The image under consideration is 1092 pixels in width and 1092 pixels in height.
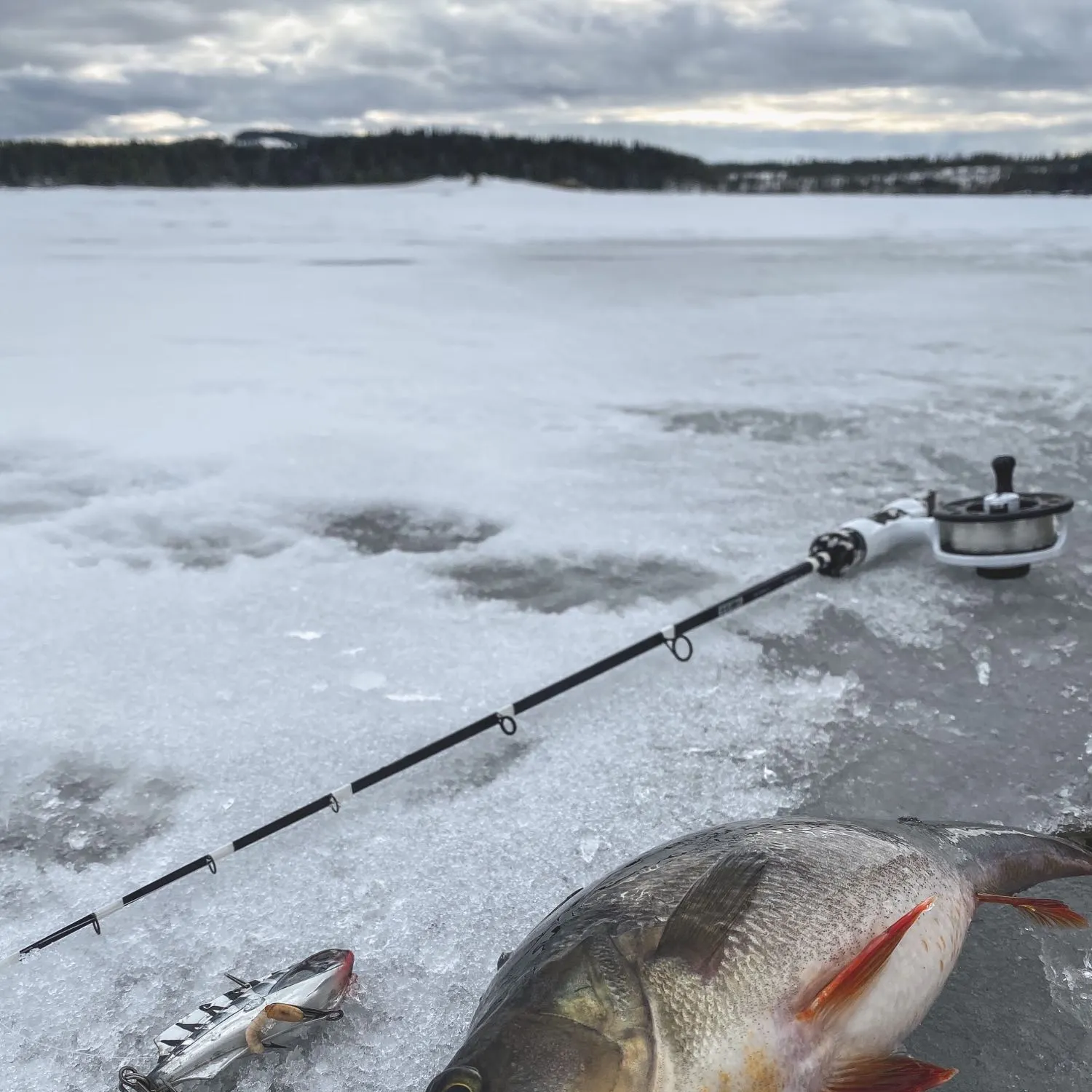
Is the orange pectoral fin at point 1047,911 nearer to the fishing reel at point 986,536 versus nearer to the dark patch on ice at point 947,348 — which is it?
the fishing reel at point 986,536

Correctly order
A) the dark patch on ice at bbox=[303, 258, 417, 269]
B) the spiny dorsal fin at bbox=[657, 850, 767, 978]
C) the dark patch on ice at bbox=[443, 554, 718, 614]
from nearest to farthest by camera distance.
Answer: the spiny dorsal fin at bbox=[657, 850, 767, 978] < the dark patch on ice at bbox=[443, 554, 718, 614] < the dark patch on ice at bbox=[303, 258, 417, 269]

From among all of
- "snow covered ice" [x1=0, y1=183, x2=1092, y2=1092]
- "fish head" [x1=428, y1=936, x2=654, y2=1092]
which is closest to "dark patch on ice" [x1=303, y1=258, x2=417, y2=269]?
"snow covered ice" [x1=0, y1=183, x2=1092, y2=1092]

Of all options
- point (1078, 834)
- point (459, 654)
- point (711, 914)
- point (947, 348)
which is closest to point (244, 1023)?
point (711, 914)

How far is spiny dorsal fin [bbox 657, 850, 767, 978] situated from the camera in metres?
1.21

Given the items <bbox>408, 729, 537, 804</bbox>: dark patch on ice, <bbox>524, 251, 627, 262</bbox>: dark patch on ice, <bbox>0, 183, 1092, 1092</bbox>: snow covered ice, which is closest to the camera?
<bbox>0, 183, 1092, 1092</bbox>: snow covered ice

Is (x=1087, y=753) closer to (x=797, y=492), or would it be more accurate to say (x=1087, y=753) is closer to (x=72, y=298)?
(x=797, y=492)

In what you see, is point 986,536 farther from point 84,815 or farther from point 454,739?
point 84,815

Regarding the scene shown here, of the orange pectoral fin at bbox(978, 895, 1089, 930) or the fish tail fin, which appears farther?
the fish tail fin

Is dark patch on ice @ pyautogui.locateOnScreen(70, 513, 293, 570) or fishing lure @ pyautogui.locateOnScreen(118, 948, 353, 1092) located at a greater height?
dark patch on ice @ pyautogui.locateOnScreen(70, 513, 293, 570)

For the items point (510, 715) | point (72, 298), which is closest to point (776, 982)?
point (510, 715)

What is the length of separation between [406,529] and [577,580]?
2.70 feet

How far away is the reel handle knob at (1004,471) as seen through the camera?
299 cm

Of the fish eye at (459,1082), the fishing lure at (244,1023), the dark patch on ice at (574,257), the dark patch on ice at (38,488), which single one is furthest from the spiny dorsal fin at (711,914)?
the dark patch on ice at (574,257)

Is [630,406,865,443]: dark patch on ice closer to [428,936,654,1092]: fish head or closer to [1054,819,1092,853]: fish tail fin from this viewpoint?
[1054,819,1092,853]: fish tail fin
